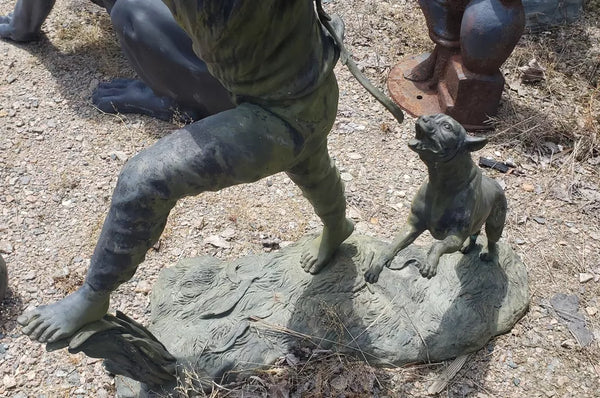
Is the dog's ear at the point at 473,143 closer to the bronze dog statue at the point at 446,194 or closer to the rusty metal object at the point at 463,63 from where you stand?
the bronze dog statue at the point at 446,194

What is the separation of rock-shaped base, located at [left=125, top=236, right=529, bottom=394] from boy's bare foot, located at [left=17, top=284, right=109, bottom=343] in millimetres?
639

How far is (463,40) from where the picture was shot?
3584mm

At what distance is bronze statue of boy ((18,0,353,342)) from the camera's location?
1.54 m

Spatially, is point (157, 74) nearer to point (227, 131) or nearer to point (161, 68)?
point (161, 68)

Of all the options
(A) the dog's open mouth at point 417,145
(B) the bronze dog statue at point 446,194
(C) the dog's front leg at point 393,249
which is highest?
(A) the dog's open mouth at point 417,145

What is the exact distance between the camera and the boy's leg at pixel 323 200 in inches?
82.1

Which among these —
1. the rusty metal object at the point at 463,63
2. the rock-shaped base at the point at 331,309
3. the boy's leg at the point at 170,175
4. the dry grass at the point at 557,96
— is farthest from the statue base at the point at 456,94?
the boy's leg at the point at 170,175

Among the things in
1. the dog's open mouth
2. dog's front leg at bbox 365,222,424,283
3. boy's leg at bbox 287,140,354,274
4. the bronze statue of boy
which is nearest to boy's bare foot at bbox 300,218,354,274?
boy's leg at bbox 287,140,354,274

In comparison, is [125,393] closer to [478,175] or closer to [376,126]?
[478,175]

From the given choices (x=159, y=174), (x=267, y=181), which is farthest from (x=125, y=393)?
(x=267, y=181)

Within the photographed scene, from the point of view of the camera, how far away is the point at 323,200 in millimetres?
2303

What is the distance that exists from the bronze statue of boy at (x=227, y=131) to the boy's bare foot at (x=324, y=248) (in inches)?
31.8

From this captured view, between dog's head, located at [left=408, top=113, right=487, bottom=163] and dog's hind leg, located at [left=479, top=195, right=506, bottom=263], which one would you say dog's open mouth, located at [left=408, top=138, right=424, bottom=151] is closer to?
dog's head, located at [left=408, top=113, right=487, bottom=163]

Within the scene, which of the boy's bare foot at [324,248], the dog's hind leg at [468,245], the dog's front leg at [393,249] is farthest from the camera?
the dog's hind leg at [468,245]
